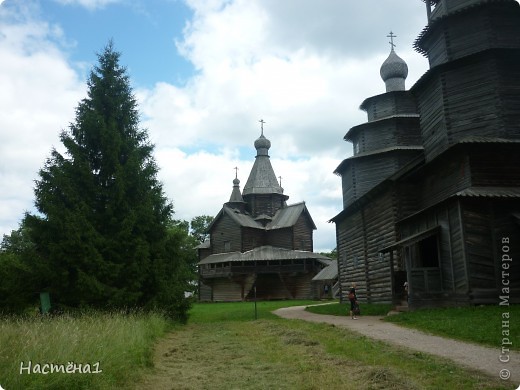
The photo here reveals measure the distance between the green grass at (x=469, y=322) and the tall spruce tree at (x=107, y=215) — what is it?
8.50 m

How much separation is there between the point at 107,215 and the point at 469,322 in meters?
11.7

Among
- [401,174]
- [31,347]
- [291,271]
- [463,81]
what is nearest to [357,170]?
[401,174]

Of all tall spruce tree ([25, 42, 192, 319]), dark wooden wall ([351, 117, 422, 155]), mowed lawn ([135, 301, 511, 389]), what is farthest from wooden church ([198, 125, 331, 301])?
mowed lawn ([135, 301, 511, 389])

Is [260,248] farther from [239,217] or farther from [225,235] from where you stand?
[225,235]

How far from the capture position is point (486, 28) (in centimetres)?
1870

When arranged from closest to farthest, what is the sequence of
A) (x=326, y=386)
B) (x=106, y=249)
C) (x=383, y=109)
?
1. (x=326, y=386)
2. (x=106, y=249)
3. (x=383, y=109)

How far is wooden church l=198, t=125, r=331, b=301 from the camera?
40688mm

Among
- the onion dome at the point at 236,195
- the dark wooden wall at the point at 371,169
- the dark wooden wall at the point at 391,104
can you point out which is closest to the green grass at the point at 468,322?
the dark wooden wall at the point at 371,169

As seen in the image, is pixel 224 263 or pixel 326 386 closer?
pixel 326 386

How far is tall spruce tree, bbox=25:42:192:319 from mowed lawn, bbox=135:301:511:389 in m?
3.46

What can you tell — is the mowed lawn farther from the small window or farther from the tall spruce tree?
the small window

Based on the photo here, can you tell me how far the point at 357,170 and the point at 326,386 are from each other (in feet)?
76.1

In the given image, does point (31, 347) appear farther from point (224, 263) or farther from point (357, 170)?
point (224, 263)

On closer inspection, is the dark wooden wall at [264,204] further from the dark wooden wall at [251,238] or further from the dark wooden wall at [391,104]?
the dark wooden wall at [391,104]
